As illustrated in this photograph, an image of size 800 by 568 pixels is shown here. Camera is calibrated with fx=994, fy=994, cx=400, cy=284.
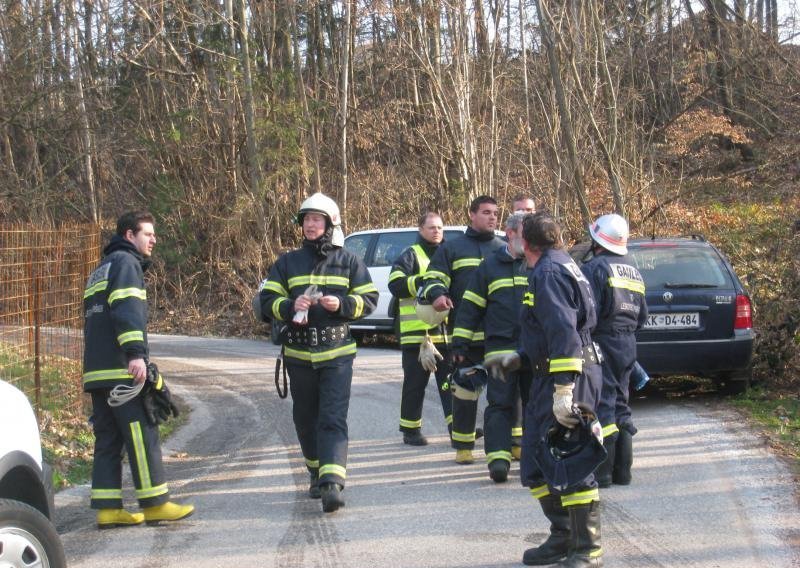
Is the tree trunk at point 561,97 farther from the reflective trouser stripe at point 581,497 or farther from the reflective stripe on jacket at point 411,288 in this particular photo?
the reflective trouser stripe at point 581,497

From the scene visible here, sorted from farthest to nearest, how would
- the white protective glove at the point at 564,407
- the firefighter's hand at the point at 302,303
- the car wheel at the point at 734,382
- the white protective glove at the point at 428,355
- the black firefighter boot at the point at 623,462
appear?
the car wheel at the point at 734,382, the white protective glove at the point at 428,355, the black firefighter boot at the point at 623,462, the firefighter's hand at the point at 302,303, the white protective glove at the point at 564,407

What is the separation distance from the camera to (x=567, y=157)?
776 inches

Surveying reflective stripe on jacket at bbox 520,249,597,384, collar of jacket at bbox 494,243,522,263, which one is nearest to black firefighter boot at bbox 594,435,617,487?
collar of jacket at bbox 494,243,522,263

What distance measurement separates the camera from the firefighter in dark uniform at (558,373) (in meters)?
5.03

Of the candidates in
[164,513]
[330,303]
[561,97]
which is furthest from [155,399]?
[561,97]

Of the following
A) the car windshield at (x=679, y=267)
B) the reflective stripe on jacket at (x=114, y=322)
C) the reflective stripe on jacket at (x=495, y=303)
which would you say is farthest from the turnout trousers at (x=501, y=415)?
the car windshield at (x=679, y=267)

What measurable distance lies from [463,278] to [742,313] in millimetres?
3278

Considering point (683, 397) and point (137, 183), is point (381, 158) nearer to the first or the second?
point (137, 183)

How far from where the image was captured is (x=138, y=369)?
6.02 m

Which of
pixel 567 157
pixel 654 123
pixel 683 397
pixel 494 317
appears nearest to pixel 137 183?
pixel 567 157

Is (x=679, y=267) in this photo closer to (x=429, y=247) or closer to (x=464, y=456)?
(x=429, y=247)

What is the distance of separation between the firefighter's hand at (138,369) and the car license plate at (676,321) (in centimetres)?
518

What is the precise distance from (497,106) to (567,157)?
4.07m

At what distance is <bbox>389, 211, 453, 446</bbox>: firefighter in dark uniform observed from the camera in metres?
8.26
